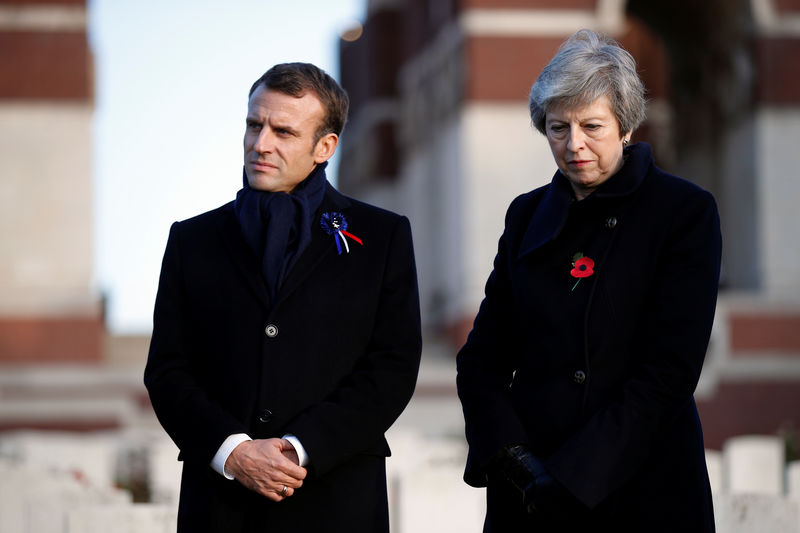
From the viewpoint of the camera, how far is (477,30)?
65.6 feet

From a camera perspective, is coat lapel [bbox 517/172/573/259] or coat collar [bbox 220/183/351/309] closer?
coat lapel [bbox 517/172/573/259]

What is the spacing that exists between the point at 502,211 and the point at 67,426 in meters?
6.70

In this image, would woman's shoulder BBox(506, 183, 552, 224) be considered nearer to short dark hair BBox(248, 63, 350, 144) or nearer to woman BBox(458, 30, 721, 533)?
woman BBox(458, 30, 721, 533)

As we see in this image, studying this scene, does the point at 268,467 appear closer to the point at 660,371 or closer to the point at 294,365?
the point at 294,365

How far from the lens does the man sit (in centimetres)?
383

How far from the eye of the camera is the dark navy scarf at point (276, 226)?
3994mm

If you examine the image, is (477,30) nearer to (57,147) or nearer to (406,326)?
(57,147)

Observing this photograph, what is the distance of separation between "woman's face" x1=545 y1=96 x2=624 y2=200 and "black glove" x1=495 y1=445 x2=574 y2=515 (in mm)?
738

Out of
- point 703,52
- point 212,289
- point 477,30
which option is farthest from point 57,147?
point 212,289

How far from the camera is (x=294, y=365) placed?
12.9ft

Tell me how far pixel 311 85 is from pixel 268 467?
107 centimetres

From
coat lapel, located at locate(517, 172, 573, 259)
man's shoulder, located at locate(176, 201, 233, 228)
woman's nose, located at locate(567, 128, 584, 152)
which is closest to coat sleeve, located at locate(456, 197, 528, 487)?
coat lapel, located at locate(517, 172, 573, 259)

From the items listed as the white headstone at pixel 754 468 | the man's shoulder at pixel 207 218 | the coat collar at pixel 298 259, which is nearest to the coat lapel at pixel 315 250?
the coat collar at pixel 298 259

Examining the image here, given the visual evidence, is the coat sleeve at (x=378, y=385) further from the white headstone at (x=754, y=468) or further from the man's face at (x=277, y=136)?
the white headstone at (x=754, y=468)
